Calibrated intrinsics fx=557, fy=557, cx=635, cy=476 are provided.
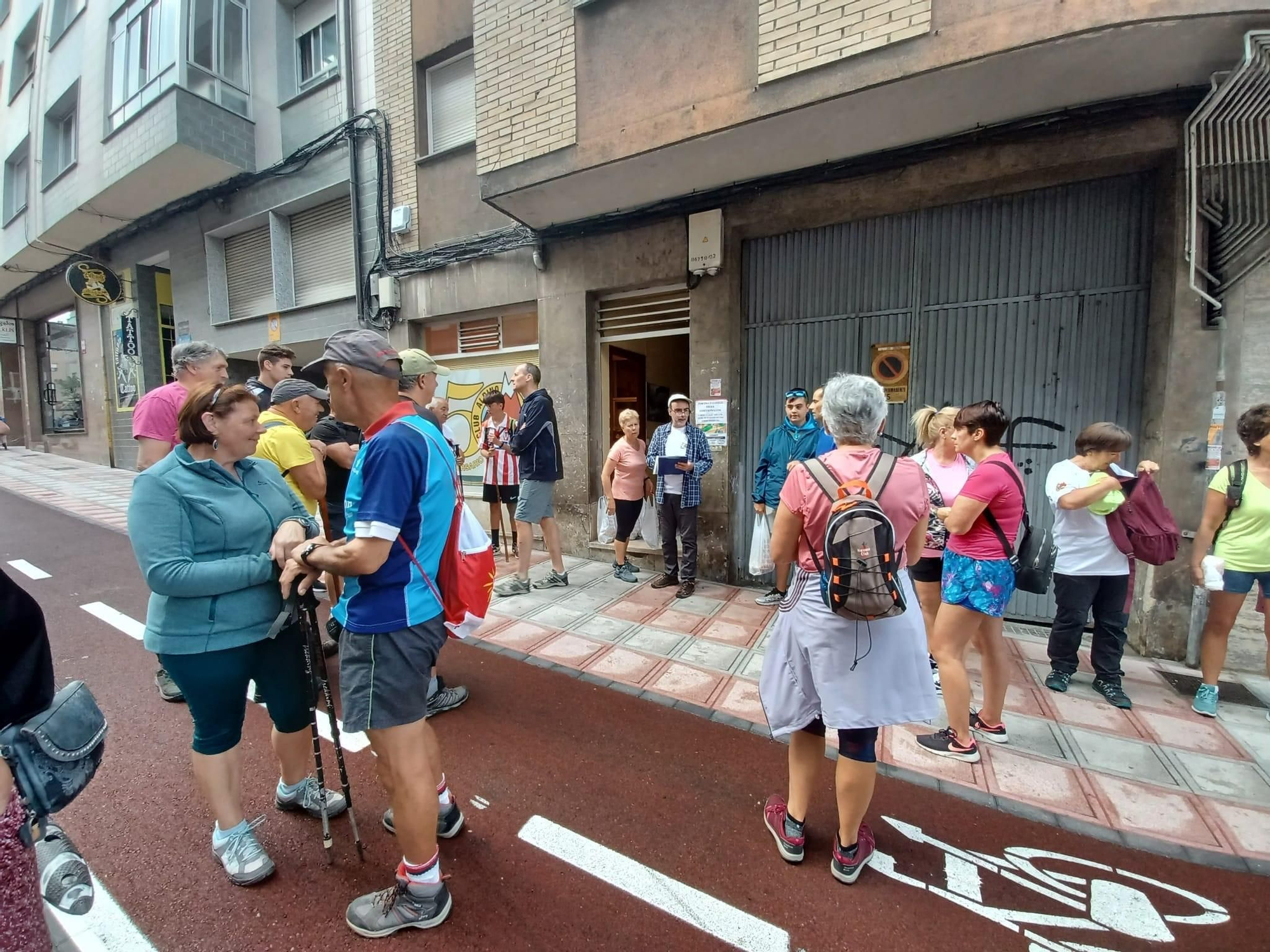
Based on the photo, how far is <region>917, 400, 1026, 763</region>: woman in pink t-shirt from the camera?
276 cm

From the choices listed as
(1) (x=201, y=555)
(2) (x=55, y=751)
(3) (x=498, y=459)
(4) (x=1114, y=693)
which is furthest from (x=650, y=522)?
(2) (x=55, y=751)

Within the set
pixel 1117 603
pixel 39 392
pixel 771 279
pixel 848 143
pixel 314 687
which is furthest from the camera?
pixel 39 392

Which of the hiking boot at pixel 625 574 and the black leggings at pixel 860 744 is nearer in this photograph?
the black leggings at pixel 860 744

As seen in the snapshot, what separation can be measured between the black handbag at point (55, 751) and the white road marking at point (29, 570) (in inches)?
260

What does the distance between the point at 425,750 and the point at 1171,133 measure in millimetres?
5941

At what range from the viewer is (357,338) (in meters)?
1.82

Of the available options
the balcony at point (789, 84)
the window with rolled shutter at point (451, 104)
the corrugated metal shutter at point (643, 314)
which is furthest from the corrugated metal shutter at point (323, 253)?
the corrugated metal shutter at point (643, 314)

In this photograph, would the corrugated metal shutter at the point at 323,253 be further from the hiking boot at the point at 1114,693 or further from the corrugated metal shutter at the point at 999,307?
the hiking boot at the point at 1114,693

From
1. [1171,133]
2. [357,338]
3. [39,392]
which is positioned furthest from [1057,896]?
[39,392]

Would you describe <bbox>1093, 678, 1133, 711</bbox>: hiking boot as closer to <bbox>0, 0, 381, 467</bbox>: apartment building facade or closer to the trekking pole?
the trekking pole

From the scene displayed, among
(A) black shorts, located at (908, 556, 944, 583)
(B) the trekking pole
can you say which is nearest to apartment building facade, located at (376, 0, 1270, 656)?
(A) black shorts, located at (908, 556, 944, 583)

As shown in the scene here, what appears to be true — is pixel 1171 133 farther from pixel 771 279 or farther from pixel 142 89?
pixel 142 89

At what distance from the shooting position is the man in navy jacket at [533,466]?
535cm

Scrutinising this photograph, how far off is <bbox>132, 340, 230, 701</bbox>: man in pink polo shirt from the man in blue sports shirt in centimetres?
195
